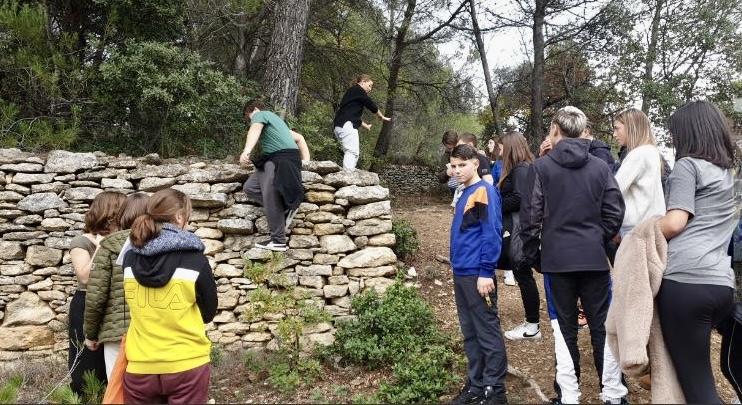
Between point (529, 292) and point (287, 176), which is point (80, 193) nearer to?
point (287, 176)

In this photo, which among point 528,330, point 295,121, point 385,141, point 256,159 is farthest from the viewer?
point 385,141

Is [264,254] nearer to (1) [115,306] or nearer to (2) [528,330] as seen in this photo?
(1) [115,306]

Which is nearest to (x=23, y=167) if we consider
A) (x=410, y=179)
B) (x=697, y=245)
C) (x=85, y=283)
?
(x=85, y=283)

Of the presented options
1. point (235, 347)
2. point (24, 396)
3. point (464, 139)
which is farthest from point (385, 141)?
point (24, 396)

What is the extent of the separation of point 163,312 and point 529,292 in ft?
10.7

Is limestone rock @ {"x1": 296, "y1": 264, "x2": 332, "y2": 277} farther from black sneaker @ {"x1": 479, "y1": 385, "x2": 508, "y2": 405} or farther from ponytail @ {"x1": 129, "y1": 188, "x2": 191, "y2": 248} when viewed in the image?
ponytail @ {"x1": 129, "y1": 188, "x2": 191, "y2": 248}

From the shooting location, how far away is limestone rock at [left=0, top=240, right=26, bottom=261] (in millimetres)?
5445

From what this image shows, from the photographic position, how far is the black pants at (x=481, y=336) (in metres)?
3.38

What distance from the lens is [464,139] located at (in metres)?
5.75

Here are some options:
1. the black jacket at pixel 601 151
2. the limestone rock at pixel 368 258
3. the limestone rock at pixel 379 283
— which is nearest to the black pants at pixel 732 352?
the black jacket at pixel 601 151

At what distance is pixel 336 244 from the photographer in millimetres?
5605

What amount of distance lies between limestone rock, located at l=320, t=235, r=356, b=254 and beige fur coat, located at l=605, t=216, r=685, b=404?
3.40 m

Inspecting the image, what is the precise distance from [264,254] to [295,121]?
2.35 m

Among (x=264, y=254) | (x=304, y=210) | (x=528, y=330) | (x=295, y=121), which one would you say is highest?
→ (x=295, y=121)
